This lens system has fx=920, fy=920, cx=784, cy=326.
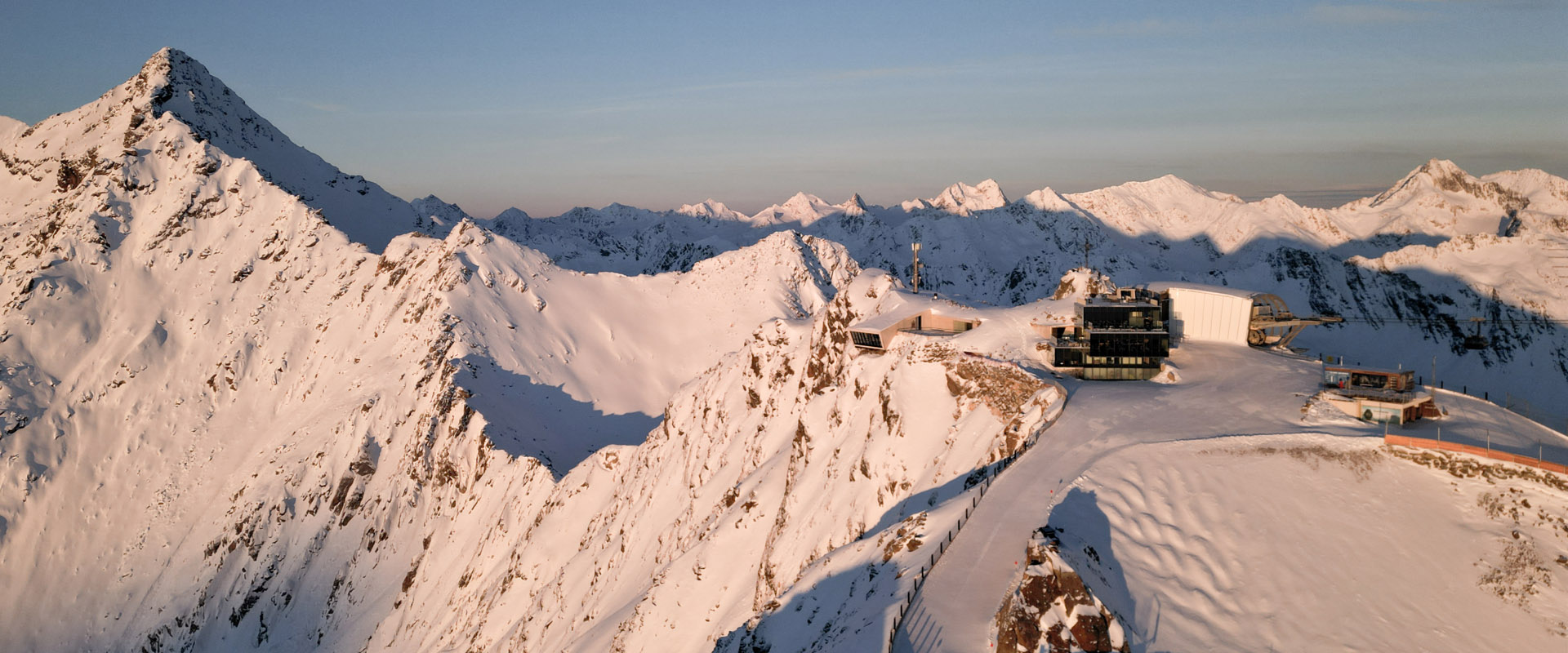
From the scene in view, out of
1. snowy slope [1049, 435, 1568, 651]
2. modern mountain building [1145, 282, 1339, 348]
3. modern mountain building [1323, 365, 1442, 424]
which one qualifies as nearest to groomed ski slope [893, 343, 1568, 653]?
snowy slope [1049, 435, 1568, 651]

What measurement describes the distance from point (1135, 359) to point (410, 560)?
70.9 meters

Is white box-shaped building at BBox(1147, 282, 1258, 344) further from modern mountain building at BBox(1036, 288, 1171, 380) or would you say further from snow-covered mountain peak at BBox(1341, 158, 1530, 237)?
snow-covered mountain peak at BBox(1341, 158, 1530, 237)

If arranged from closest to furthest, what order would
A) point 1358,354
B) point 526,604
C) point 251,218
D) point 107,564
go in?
1. point 526,604
2. point 107,564
3. point 1358,354
4. point 251,218

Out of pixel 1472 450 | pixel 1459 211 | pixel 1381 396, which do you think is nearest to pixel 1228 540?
pixel 1472 450

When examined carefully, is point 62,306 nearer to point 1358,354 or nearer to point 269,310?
point 269,310

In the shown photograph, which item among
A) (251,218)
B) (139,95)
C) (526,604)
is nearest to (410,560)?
(526,604)

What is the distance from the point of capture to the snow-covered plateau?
1147 inches

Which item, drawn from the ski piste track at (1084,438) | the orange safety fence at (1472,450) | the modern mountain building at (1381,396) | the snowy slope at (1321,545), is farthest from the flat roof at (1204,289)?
the snowy slope at (1321,545)

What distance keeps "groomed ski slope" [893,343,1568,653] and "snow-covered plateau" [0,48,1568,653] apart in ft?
0.45

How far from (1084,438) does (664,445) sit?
4683cm

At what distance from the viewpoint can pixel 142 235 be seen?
12731 centimetres

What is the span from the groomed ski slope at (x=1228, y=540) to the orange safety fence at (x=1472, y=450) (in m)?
0.73

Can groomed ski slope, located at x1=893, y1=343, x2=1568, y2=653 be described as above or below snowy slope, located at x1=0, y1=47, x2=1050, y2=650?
above

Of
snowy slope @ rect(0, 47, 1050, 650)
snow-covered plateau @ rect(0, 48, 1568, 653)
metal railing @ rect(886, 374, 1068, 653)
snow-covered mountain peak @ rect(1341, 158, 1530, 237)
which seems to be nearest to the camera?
metal railing @ rect(886, 374, 1068, 653)
